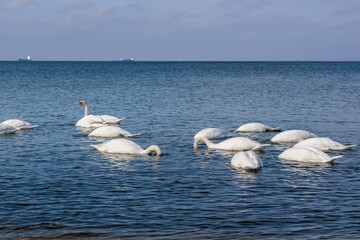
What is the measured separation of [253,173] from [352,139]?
868 centimetres

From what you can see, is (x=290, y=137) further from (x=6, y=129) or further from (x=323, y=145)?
(x=6, y=129)

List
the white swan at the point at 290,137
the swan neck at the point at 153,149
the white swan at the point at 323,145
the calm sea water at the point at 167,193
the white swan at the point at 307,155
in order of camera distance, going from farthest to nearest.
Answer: the white swan at the point at 290,137 → the white swan at the point at 323,145 → the swan neck at the point at 153,149 → the white swan at the point at 307,155 → the calm sea water at the point at 167,193

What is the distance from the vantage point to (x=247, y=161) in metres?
16.2

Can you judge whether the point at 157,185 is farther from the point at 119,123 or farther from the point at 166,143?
the point at 119,123

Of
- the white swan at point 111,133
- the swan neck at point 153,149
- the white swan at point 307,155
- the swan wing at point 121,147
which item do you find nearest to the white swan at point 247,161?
the white swan at point 307,155

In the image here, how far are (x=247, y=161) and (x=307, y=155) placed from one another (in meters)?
2.30

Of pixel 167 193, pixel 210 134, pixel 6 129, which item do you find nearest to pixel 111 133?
pixel 210 134

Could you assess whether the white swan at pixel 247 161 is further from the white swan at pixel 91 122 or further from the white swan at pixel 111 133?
the white swan at pixel 91 122

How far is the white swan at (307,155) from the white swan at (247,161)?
4.91 feet

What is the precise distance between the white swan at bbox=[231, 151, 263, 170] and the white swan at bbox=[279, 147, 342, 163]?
1.50 meters

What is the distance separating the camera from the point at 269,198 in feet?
42.5

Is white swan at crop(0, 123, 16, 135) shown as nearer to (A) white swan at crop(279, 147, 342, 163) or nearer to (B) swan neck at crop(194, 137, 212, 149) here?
(B) swan neck at crop(194, 137, 212, 149)

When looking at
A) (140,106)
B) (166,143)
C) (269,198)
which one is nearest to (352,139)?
(166,143)

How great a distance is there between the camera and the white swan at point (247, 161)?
16078 mm
